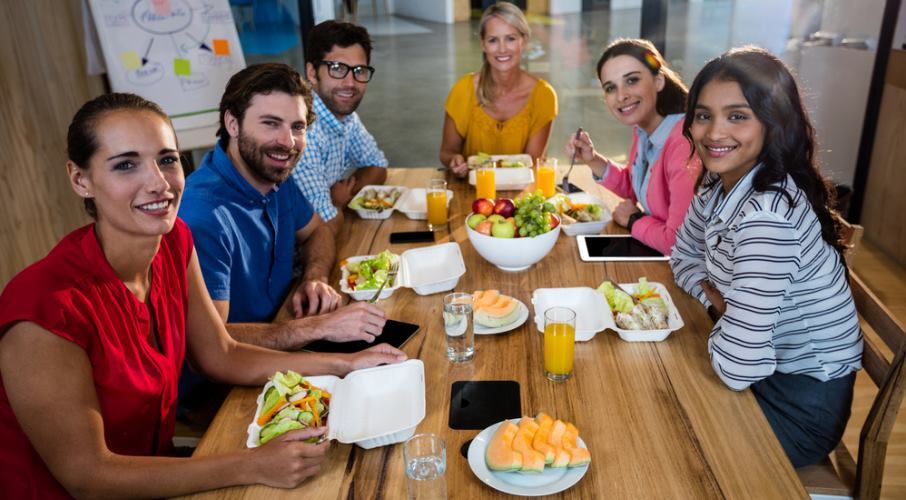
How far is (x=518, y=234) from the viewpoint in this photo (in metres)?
1.90

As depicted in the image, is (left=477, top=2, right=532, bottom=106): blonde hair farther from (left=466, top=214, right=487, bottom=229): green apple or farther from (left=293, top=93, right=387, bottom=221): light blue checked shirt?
(left=466, top=214, right=487, bottom=229): green apple

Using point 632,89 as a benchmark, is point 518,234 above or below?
below

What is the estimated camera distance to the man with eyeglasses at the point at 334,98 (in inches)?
103

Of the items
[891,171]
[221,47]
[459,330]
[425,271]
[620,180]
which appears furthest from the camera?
[891,171]

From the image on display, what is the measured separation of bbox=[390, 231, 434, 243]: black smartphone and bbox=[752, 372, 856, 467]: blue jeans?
108 cm

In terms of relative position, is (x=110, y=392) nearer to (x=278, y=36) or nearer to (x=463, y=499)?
(x=463, y=499)

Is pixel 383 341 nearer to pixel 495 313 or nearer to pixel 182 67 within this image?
pixel 495 313

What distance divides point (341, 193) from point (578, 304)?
Result: 126 cm

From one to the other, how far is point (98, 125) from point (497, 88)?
87.8 inches

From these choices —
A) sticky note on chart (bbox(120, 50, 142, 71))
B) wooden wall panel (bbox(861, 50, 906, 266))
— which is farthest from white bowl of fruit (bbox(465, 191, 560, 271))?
wooden wall panel (bbox(861, 50, 906, 266))

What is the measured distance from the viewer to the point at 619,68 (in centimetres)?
233

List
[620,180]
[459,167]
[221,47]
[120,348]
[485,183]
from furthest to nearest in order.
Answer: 1. [221,47]
2. [459,167]
3. [620,180]
4. [485,183]
5. [120,348]

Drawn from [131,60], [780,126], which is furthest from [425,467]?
[131,60]

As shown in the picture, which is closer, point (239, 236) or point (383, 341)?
point (383, 341)
